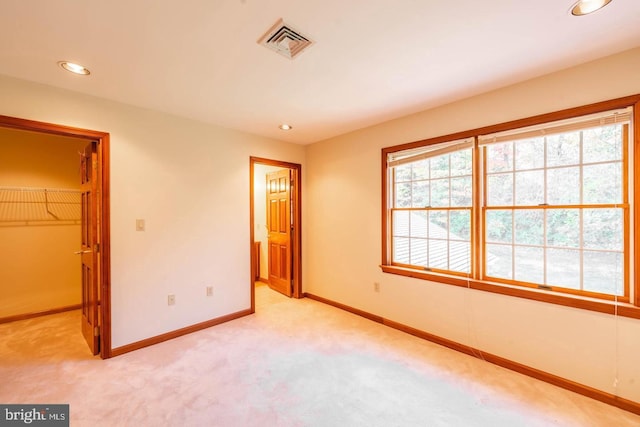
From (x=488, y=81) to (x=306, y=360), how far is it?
2975 mm

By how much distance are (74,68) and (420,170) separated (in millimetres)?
3270

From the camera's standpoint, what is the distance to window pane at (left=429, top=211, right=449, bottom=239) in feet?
9.37

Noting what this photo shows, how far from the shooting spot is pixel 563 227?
2172mm

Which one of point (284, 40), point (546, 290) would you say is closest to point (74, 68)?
point (284, 40)

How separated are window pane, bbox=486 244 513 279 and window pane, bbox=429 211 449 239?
1.41 feet

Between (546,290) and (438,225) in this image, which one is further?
(438,225)

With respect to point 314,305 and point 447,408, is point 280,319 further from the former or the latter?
point 447,408

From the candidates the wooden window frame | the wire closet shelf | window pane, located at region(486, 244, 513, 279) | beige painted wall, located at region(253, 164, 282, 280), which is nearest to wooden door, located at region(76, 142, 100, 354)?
the wire closet shelf

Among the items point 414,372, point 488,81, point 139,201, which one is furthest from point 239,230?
point 488,81

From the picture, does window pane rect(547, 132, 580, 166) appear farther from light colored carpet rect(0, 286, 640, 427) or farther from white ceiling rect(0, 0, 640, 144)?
light colored carpet rect(0, 286, 640, 427)

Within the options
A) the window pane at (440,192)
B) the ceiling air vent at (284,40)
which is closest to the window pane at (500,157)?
the window pane at (440,192)

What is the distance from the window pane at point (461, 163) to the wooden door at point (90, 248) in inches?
141

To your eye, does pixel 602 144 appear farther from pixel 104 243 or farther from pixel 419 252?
pixel 104 243

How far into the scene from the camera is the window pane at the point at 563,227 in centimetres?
212
